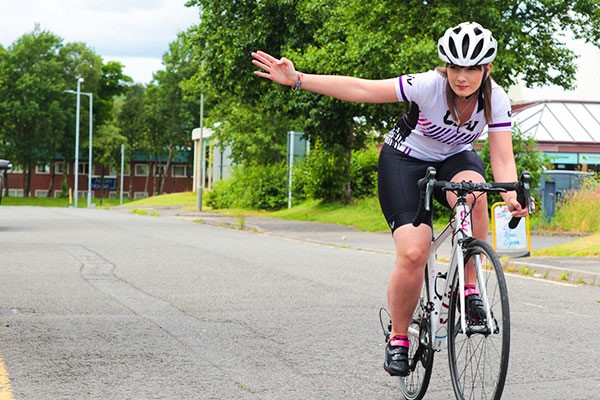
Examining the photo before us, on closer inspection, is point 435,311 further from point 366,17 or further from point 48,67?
point 48,67

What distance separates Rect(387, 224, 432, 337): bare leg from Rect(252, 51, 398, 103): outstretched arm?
671mm

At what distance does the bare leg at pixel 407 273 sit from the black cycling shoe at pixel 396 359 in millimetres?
64

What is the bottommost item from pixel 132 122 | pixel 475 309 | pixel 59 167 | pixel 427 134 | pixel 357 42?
pixel 475 309

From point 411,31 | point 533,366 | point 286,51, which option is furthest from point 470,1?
point 533,366

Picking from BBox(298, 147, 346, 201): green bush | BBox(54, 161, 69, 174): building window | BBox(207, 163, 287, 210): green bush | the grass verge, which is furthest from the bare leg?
BBox(54, 161, 69, 174): building window

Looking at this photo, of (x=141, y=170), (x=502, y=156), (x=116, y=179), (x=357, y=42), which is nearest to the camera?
(x=502, y=156)

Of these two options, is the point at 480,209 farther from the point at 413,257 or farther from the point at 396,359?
the point at 396,359

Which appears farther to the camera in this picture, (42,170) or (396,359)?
(42,170)

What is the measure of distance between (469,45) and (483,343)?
4.49 feet

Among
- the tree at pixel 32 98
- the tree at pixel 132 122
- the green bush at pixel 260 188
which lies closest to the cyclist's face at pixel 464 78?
the green bush at pixel 260 188

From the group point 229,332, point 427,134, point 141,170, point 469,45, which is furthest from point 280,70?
point 141,170

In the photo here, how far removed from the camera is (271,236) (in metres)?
24.8

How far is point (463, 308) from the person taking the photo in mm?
4602

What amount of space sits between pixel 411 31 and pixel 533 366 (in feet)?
63.7
